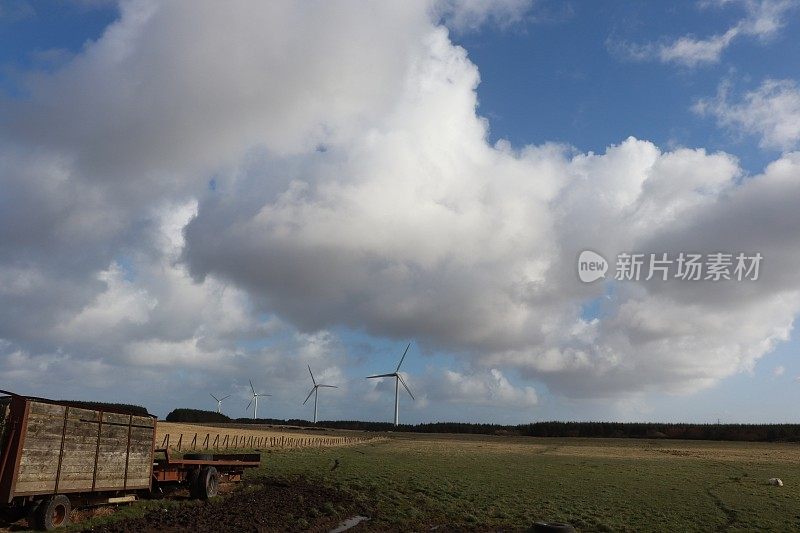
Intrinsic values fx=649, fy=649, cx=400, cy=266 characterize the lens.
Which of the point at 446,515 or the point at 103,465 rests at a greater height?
the point at 103,465

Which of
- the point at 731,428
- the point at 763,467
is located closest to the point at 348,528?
the point at 763,467

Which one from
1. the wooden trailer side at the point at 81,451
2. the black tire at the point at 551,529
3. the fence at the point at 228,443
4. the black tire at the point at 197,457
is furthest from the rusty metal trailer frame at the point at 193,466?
the fence at the point at 228,443

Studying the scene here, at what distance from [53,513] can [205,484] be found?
7927 mm

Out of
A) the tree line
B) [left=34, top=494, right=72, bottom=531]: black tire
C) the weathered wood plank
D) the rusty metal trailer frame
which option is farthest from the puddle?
the tree line

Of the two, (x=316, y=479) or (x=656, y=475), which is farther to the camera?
(x=656, y=475)

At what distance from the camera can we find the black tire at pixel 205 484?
2647 cm

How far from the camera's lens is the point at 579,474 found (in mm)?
49094

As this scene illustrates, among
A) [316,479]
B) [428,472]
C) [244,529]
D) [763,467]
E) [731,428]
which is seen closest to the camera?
[244,529]

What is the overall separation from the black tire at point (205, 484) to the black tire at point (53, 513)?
23.2ft

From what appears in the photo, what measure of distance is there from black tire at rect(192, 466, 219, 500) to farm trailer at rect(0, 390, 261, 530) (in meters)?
1.19

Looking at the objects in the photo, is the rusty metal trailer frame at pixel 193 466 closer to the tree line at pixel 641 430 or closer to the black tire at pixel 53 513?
the black tire at pixel 53 513

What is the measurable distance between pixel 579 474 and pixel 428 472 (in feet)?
40.5

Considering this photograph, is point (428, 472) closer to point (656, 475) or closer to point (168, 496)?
point (656, 475)

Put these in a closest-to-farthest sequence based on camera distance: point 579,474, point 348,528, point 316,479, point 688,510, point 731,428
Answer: point 348,528, point 688,510, point 316,479, point 579,474, point 731,428
